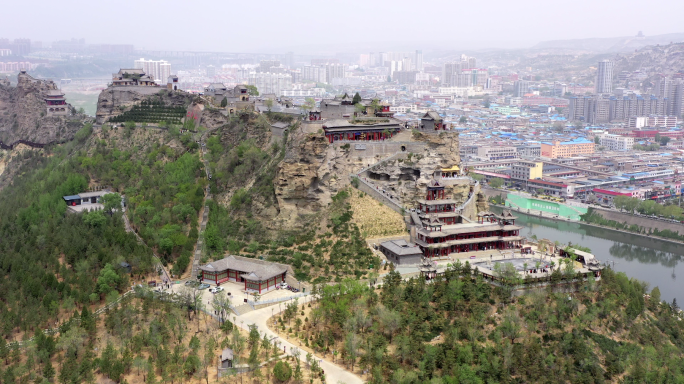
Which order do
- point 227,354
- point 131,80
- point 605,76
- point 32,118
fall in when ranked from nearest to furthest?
1. point 227,354
2. point 131,80
3. point 32,118
4. point 605,76

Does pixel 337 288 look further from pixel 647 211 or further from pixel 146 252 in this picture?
pixel 647 211

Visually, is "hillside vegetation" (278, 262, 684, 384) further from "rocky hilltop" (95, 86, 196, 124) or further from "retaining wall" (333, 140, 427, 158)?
"rocky hilltop" (95, 86, 196, 124)

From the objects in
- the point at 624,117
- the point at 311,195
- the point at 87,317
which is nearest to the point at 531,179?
the point at 311,195

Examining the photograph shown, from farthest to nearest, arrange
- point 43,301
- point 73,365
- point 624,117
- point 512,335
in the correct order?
1. point 624,117
2. point 43,301
3. point 512,335
4. point 73,365

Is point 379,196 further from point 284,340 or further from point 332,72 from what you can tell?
point 332,72

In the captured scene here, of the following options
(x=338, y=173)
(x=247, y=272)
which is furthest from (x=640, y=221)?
(x=247, y=272)

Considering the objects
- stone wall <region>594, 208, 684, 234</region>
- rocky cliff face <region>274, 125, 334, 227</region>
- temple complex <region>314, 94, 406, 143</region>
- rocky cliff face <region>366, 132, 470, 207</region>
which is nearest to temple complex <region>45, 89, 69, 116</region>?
temple complex <region>314, 94, 406, 143</region>

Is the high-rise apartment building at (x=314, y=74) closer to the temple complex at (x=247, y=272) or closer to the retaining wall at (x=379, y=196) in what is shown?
the retaining wall at (x=379, y=196)
